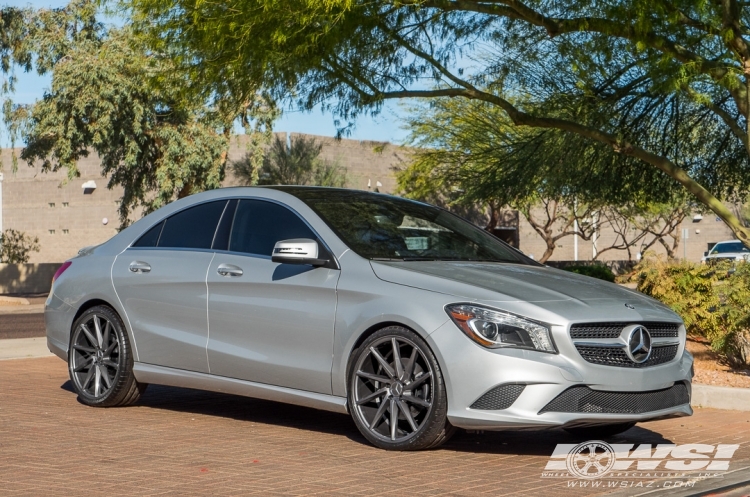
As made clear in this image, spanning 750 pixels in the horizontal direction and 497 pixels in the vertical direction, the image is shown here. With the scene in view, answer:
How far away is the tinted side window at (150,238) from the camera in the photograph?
8.46 meters

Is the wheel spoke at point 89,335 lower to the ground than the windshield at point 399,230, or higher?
lower

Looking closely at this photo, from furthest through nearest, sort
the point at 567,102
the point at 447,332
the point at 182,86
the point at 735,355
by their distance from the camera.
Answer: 1. the point at 567,102
2. the point at 182,86
3. the point at 735,355
4. the point at 447,332

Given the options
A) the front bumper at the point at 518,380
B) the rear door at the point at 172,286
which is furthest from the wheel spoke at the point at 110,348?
the front bumper at the point at 518,380

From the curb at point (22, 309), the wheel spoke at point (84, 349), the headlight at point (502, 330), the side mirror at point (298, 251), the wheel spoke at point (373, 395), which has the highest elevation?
the side mirror at point (298, 251)

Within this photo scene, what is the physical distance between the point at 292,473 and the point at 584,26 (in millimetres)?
6789

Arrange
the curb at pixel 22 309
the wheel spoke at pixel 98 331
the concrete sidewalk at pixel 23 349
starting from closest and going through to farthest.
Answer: the wheel spoke at pixel 98 331
the concrete sidewalk at pixel 23 349
the curb at pixel 22 309

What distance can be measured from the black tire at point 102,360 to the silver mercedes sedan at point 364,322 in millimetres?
12

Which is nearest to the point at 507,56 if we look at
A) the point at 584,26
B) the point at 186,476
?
the point at 584,26

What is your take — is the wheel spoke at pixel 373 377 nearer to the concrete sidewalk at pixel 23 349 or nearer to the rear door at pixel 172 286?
the rear door at pixel 172 286

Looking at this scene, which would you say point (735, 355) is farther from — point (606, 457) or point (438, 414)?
point (438, 414)

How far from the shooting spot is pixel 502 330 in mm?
6227

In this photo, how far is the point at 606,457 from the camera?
6.65 meters

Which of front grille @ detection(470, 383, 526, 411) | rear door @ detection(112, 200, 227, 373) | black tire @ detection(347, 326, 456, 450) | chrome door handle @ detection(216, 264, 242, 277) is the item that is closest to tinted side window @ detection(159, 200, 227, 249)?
rear door @ detection(112, 200, 227, 373)

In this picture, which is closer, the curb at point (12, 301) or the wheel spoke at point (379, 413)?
the wheel spoke at point (379, 413)
